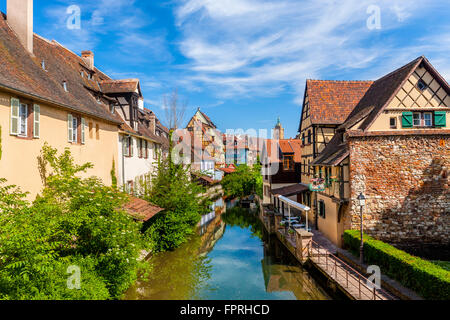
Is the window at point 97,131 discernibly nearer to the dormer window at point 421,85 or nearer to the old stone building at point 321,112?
the old stone building at point 321,112

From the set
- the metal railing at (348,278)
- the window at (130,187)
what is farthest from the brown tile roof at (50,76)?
the metal railing at (348,278)

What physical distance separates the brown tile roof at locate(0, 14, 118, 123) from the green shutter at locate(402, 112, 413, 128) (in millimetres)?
14946

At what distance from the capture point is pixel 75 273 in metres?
8.27

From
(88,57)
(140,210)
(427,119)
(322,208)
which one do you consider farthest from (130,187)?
(427,119)

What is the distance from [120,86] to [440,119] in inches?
728

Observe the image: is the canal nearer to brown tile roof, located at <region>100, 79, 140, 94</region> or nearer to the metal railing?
the metal railing

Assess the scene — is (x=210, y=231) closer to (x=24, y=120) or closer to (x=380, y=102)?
(x=380, y=102)

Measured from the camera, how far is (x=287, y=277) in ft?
47.5

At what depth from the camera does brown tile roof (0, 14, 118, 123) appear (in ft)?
32.6

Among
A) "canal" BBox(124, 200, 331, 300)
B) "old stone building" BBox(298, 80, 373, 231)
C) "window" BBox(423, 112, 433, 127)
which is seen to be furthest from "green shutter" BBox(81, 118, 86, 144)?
"window" BBox(423, 112, 433, 127)
